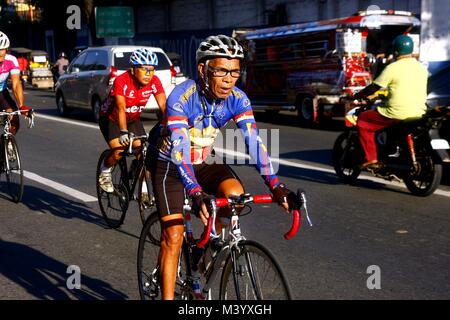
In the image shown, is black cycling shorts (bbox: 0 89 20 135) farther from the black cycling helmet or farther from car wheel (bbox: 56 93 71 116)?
car wheel (bbox: 56 93 71 116)

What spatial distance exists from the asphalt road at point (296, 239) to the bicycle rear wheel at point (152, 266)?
50 cm

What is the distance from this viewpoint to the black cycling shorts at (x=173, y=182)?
14.0 ft

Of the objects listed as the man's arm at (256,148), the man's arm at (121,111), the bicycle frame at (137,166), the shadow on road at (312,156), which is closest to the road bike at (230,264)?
the man's arm at (256,148)

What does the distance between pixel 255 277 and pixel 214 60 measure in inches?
50.3

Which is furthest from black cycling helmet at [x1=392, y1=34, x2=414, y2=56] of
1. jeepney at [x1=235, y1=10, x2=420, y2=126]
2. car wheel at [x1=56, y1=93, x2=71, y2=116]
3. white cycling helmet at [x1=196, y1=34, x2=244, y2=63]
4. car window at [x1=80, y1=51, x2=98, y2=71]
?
car wheel at [x1=56, y1=93, x2=71, y2=116]

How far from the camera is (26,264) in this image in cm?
609

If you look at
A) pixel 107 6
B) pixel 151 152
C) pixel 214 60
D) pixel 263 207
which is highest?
pixel 107 6

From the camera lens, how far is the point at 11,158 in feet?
28.7

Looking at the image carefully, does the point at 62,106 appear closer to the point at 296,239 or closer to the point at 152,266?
the point at 296,239

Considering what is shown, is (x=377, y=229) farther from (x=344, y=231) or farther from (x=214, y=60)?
(x=214, y=60)

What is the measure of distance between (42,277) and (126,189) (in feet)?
5.53

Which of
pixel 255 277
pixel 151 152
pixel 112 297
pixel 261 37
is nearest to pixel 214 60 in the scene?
pixel 151 152

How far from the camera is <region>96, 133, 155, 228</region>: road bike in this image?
676cm
